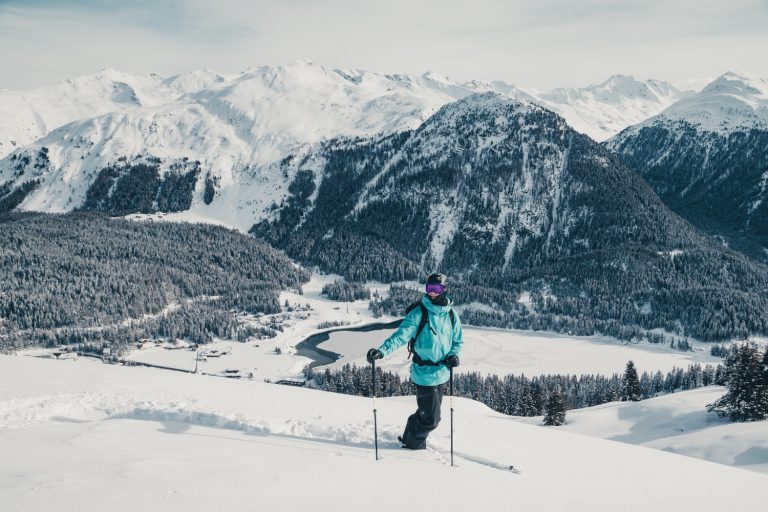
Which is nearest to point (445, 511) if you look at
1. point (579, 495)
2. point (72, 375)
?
point (579, 495)

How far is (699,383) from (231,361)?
11130cm

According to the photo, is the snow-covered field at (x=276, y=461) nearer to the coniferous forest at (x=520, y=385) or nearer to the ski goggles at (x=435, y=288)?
the ski goggles at (x=435, y=288)

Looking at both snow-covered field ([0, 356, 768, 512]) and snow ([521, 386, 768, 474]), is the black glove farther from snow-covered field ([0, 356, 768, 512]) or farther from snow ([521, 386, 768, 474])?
snow ([521, 386, 768, 474])

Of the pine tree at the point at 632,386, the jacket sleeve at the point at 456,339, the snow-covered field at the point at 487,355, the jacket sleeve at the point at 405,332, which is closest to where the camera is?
the jacket sleeve at the point at 405,332

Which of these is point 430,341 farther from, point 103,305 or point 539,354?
point 103,305

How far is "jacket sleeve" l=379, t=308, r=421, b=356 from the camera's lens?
47.5 feet

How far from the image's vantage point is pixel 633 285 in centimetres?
19175

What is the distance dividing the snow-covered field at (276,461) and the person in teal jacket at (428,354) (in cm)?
73

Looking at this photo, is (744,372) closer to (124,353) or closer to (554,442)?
(554,442)

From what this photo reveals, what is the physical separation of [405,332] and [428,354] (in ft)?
3.26

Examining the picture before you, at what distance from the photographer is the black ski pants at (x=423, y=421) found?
14.5 m

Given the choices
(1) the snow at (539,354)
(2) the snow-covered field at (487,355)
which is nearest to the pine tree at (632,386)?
(1) the snow at (539,354)

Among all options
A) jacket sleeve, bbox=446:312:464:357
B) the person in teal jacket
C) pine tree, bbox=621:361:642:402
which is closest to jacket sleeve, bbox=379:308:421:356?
the person in teal jacket

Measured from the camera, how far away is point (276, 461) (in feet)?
40.5
